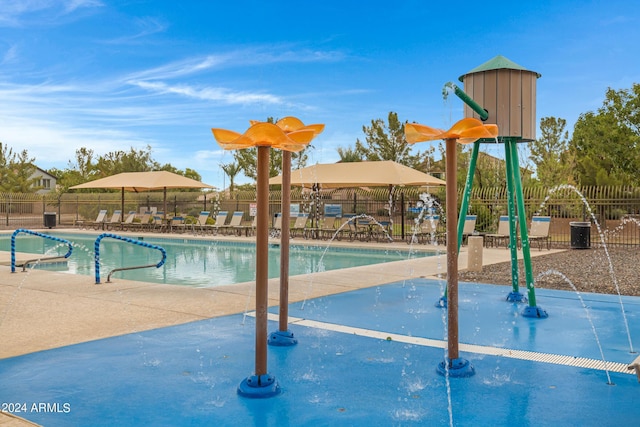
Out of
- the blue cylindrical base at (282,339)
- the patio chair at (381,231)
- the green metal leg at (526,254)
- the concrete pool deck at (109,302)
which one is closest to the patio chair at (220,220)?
the patio chair at (381,231)

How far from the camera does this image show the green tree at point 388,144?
43188mm

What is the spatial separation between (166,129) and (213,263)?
28.7 m

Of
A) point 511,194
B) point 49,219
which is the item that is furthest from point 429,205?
point 49,219

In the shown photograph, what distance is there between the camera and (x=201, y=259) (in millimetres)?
15859

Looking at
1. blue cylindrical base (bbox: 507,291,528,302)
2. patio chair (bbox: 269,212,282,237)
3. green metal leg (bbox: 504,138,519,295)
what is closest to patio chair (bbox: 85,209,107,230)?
patio chair (bbox: 269,212,282,237)

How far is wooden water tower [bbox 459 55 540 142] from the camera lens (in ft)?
23.8

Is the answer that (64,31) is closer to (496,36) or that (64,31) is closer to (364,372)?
(496,36)

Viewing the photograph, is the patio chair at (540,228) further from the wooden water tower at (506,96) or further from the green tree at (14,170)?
the green tree at (14,170)

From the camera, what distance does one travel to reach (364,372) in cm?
468

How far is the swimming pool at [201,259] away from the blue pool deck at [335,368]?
432 centimetres

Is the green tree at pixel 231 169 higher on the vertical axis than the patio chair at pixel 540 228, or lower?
higher

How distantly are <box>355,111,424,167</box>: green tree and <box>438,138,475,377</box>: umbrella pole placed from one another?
38.4m

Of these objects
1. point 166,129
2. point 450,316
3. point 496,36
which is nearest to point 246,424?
point 450,316

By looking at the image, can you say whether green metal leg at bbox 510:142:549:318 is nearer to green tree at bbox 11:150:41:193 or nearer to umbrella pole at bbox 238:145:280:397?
umbrella pole at bbox 238:145:280:397
